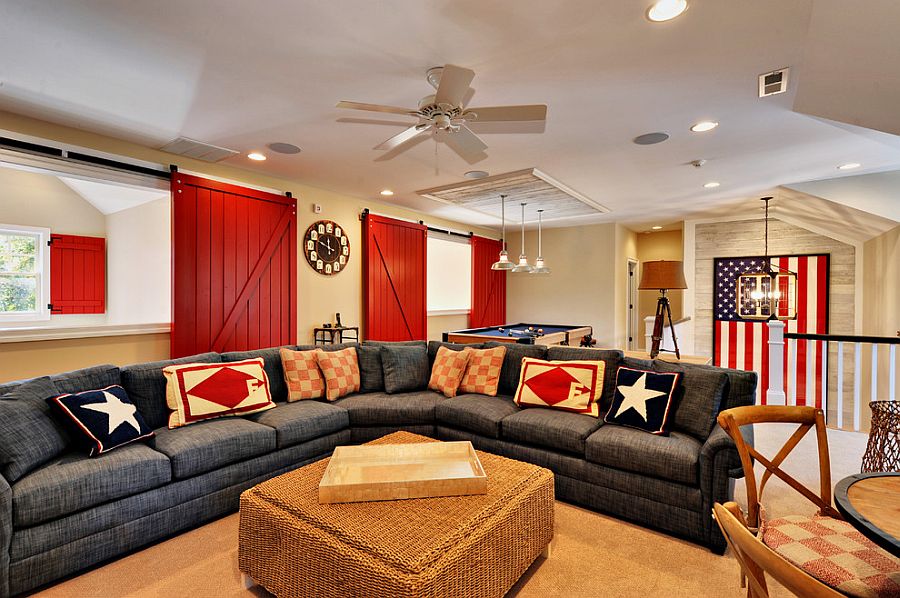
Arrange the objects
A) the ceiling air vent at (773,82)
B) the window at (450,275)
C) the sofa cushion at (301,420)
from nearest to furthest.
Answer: the ceiling air vent at (773,82) < the sofa cushion at (301,420) < the window at (450,275)

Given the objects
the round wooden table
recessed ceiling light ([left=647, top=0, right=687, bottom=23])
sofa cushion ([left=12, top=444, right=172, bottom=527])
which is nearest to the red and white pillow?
sofa cushion ([left=12, top=444, right=172, bottom=527])

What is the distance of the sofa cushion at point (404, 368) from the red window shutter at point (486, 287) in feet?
12.8

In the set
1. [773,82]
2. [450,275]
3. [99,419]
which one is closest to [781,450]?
[773,82]

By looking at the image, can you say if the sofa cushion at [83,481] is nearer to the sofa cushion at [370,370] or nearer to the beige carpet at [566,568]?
the beige carpet at [566,568]

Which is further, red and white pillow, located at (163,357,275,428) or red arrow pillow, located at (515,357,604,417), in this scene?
red arrow pillow, located at (515,357,604,417)

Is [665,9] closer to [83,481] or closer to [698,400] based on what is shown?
[698,400]

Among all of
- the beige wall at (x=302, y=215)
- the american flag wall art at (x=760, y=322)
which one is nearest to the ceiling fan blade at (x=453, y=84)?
the beige wall at (x=302, y=215)

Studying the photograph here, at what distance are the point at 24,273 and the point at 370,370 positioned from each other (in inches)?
197

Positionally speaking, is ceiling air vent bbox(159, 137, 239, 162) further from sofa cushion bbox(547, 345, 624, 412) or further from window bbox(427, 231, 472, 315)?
window bbox(427, 231, 472, 315)

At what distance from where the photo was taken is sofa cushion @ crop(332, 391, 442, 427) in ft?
10.8

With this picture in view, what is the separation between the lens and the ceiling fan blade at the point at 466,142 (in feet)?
8.36

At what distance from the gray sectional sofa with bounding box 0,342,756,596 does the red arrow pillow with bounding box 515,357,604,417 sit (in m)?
0.09

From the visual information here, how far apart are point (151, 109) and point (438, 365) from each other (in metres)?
2.87

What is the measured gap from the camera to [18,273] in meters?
5.34
